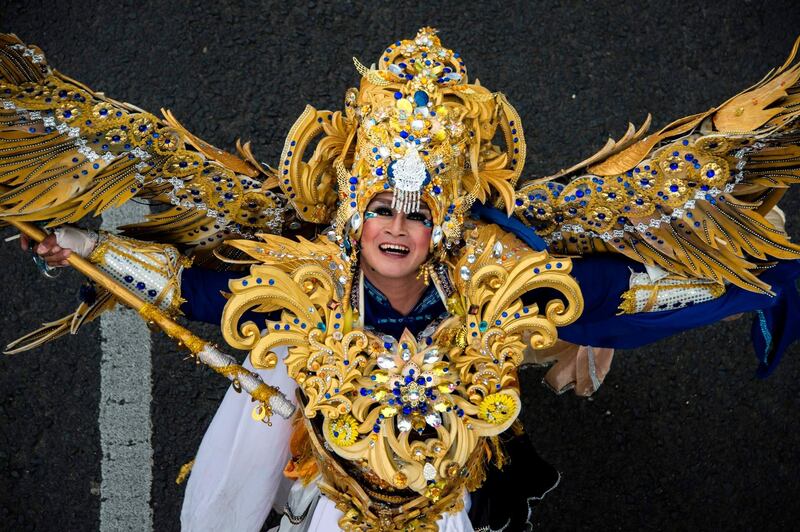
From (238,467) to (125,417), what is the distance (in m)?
1.13

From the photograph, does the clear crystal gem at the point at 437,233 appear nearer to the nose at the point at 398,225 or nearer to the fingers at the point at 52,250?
the nose at the point at 398,225

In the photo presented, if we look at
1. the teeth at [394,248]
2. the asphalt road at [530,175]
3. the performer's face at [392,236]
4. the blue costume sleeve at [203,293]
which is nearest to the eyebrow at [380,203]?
the performer's face at [392,236]

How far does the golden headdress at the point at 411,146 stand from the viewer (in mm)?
2541

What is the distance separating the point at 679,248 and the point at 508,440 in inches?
38.6

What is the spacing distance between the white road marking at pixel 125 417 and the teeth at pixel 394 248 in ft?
5.88

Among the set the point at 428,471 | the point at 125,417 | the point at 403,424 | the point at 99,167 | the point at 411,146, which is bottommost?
the point at 125,417

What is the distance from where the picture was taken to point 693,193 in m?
2.76

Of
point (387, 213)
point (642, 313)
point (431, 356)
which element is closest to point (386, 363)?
point (431, 356)

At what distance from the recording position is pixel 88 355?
4.06 m

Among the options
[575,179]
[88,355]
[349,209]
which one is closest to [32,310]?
[88,355]

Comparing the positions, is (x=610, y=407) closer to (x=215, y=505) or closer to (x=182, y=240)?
(x=215, y=505)

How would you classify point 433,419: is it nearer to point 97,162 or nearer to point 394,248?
point 394,248

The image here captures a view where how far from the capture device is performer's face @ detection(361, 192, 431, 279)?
2631 millimetres

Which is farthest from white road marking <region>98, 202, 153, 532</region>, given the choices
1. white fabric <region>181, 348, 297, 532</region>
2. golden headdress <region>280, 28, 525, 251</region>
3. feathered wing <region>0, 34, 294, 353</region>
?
golden headdress <region>280, 28, 525, 251</region>
